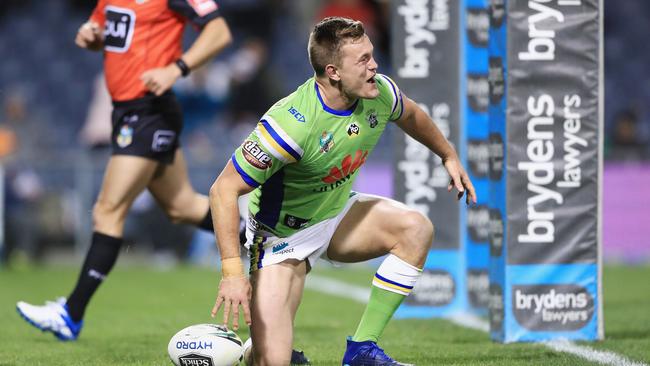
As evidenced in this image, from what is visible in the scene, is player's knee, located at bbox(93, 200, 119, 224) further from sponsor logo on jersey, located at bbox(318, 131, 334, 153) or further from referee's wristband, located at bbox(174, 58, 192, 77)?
sponsor logo on jersey, located at bbox(318, 131, 334, 153)

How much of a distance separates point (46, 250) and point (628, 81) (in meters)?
10.3

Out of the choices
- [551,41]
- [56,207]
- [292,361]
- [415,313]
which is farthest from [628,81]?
[292,361]

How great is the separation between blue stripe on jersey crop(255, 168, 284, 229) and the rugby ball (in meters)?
0.62

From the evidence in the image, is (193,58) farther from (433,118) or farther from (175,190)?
(433,118)

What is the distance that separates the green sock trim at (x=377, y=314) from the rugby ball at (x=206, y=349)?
654mm

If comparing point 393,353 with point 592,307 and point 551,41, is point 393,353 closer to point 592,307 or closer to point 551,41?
point 592,307

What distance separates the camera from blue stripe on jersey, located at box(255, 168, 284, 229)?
540 cm

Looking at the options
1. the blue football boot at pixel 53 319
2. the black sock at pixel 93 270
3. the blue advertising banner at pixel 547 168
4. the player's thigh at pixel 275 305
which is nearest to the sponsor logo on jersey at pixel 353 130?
the player's thigh at pixel 275 305

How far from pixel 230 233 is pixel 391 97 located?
3.80 ft

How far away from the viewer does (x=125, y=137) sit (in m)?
6.98

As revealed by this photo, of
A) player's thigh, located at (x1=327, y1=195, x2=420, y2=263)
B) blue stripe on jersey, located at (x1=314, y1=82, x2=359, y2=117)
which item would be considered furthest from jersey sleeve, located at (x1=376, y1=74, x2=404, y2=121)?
player's thigh, located at (x1=327, y1=195, x2=420, y2=263)

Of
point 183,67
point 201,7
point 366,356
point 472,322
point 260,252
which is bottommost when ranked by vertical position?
point 472,322

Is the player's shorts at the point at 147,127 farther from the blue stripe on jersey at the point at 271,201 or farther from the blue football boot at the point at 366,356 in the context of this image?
the blue football boot at the point at 366,356

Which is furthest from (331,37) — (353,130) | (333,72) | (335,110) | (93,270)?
(93,270)
